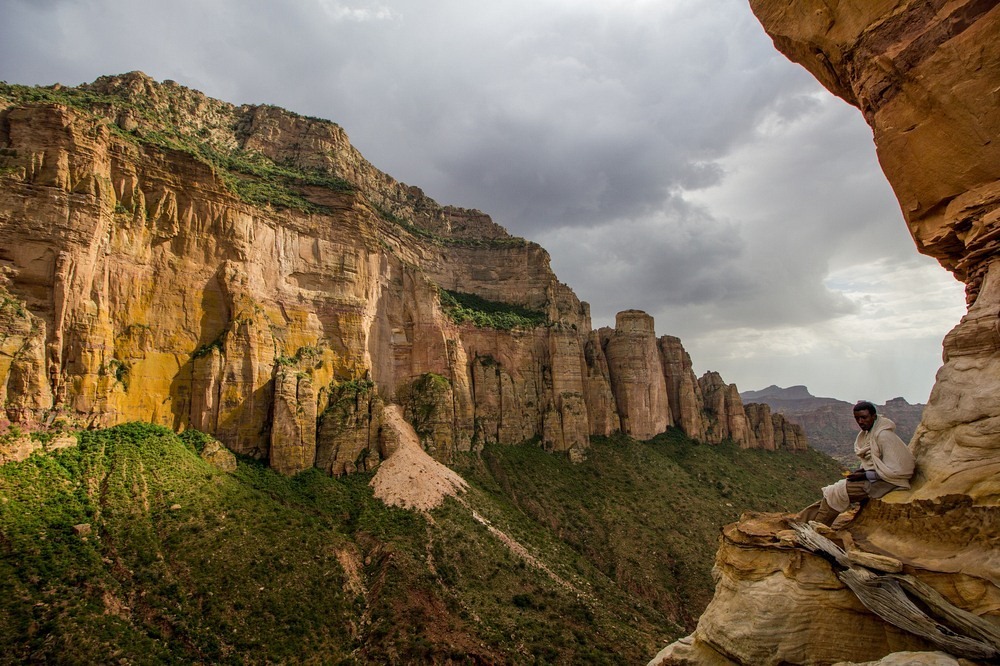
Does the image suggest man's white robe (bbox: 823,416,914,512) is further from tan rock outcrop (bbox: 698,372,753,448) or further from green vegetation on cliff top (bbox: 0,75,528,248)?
tan rock outcrop (bbox: 698,372,753,448)

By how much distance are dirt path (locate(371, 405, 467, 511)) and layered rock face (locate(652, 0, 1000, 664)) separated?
3739 centimetres

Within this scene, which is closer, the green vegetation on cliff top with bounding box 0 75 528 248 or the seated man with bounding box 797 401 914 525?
the seated man with bounding box 797 401 914 525

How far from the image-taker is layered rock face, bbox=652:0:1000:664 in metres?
6.36

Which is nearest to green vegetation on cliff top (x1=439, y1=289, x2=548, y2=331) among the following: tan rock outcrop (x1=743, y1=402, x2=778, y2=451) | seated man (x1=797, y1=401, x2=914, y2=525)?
tan rock outcrop (x1=743, y1=402, x2=778, y2=451)

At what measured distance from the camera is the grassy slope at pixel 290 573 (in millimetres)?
23266

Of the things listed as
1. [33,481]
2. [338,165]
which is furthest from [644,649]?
[338,165]

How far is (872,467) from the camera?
309 inches

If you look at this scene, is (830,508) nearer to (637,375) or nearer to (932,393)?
(932,393)

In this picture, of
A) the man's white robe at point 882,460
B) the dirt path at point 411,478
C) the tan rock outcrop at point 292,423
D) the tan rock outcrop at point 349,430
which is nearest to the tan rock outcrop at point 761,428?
the dirt path at point 411,478

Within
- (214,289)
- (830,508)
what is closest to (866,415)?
(830,508)

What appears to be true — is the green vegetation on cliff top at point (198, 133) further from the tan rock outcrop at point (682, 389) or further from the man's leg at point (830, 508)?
the tan rock outcrop at point (682, 389)

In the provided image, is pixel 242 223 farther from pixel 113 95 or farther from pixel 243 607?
pixel 243 607

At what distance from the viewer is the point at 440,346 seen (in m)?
61.4

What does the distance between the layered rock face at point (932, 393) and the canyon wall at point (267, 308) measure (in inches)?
1610
